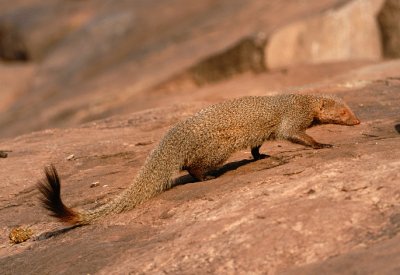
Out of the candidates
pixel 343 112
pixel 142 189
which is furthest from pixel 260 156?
pixel 142 189

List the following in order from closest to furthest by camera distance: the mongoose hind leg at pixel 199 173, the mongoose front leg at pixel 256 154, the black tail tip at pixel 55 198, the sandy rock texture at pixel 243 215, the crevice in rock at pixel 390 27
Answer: the sandy rock texture at pixel 243 215, the black tail tip at pixel 55 198, the mongoose hind leg at pixel 199 173, the mongoose front leg at pixel 256 154, the crevice in rock at pixel 390 27

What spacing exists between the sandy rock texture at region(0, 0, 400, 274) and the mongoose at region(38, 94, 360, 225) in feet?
0.33

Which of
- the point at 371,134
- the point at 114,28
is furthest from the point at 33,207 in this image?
the point at 114,28

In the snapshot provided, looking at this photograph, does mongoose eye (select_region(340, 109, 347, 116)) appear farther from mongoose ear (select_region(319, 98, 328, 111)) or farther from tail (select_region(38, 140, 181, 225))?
tail (select_region(38, 140, 181, 225))

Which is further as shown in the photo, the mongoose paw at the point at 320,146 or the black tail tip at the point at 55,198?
the mongoose paw at the point at 320,146

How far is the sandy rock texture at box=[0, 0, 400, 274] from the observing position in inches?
180

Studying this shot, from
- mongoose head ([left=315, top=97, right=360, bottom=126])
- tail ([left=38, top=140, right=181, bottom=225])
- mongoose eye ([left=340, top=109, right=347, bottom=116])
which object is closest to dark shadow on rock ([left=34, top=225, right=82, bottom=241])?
tail ([left=38, top=140, right=181, bottom=225])

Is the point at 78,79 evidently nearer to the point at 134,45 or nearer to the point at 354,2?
the point at 134,45

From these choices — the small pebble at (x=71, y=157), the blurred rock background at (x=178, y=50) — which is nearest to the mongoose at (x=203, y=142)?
the small pebble at (x=71, y=157)

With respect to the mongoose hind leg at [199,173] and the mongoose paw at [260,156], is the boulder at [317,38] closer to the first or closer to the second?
the mongoose paw at [260,156]

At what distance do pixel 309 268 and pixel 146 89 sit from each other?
10.5 m

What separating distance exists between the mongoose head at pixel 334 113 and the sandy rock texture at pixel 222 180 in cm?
13

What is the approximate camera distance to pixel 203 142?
6078 mm

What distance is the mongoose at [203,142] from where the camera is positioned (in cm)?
598
